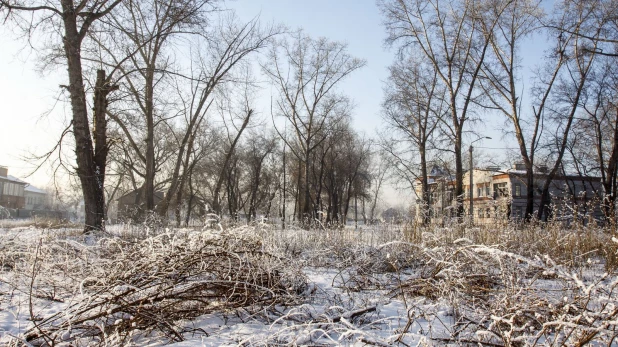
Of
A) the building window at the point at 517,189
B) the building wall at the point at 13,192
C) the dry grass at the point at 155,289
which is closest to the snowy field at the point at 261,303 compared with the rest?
the dry grass at the point at 155,289

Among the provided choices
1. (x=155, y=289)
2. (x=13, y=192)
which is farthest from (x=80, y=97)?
(x=13, y=192)

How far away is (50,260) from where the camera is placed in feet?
13.9

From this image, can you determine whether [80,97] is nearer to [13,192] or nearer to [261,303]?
[261,303]

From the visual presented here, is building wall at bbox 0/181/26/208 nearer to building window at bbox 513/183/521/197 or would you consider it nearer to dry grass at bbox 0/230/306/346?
building window at bbox 513/183/521/197

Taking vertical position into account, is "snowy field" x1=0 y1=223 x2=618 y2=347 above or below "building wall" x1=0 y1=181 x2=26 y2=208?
below

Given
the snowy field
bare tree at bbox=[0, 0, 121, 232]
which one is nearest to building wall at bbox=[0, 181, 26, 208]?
bare tree at bbox=[0, 0, 121, 232]

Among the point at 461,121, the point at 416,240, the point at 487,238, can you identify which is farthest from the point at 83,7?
the point at 461,121

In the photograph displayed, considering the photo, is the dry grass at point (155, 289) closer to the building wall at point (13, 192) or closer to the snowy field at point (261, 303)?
the snowy field at point (261, 303)

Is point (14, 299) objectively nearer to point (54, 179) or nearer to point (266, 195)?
point (54, 179)

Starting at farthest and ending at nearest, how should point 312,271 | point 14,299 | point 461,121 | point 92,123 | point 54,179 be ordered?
point 461,121, point 92,123, point 54,179, point 312,271, point 14,299

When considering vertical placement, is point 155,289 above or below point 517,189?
below

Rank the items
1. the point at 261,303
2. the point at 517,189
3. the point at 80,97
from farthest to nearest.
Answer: the point at 517,189 < the point at 80,97 < the point at 261,303

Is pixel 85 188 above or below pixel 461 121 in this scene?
below

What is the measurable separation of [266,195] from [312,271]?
3864cm
